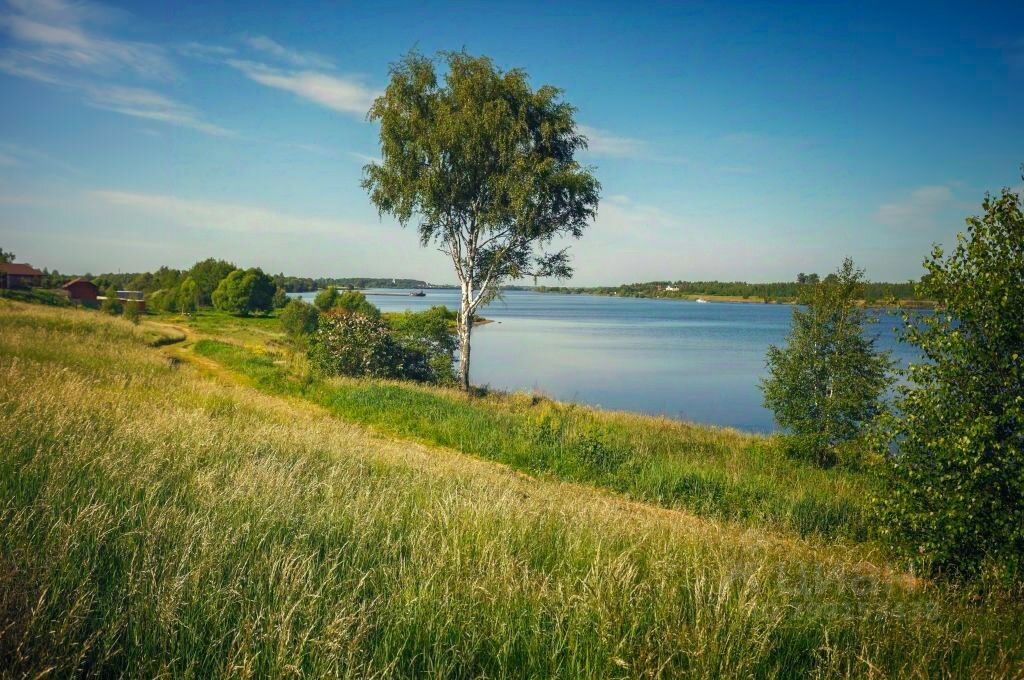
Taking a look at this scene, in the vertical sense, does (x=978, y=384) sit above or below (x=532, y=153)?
below

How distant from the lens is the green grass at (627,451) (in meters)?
10.7

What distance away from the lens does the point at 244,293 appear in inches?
3391

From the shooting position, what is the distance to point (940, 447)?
7.27m

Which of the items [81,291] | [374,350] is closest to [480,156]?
[374,350]

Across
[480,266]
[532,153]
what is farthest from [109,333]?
[532,153]

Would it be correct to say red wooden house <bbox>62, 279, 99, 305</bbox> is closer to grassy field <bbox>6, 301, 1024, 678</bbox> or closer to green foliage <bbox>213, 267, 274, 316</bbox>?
green foliage <bbox>213, 267, 274, 316</bbox>

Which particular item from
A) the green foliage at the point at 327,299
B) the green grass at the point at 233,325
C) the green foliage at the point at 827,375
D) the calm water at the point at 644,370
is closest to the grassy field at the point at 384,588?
the green foliage at the point at 827,375

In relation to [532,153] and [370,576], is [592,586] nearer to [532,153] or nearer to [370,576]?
[370,576]

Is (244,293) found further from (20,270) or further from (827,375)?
(827,375)

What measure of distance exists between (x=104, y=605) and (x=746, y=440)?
18157 mm

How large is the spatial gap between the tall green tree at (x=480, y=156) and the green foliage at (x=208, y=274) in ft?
293

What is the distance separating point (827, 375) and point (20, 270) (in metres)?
115

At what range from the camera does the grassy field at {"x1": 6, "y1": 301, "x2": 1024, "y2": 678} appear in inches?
134

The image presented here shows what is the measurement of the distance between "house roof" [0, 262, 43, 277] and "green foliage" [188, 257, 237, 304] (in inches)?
874
